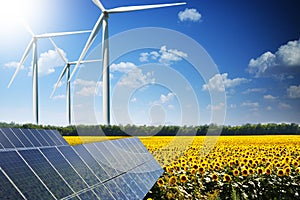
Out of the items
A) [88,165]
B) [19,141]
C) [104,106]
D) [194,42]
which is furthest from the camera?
[104,106]

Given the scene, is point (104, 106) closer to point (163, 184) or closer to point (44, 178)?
point (163, 184)

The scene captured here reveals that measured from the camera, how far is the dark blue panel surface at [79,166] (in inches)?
249

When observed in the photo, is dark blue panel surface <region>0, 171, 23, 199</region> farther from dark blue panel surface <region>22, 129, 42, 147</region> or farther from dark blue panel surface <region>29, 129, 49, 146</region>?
dark blue panel surface <region>29, 129, 49, 146</region>

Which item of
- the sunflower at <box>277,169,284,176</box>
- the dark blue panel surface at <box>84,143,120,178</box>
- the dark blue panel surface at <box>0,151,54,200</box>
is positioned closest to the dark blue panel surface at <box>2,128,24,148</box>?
the dark blue panel surface at <box>84,143,120,178</box>

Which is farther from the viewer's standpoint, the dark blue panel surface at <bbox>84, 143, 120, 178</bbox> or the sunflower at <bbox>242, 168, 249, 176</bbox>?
the sunflower at <bbox>242, 168, 249, 176</bbox>

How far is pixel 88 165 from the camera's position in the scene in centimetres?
712

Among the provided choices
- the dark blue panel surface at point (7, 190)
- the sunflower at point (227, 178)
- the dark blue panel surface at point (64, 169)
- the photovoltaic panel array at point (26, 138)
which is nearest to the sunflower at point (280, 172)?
the sunflower at point (227, 178)

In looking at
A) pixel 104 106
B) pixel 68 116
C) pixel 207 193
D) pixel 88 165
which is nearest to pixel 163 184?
pixel 207 193

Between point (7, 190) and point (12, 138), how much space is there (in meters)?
9.66

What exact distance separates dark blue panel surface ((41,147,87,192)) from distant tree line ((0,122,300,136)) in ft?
71.3

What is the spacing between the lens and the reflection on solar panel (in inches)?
185

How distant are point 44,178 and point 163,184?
5.19 metres

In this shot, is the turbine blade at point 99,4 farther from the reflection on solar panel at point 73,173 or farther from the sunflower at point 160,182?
the sunflower at point 160,182

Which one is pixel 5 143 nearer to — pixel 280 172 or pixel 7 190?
pixel 7 190
